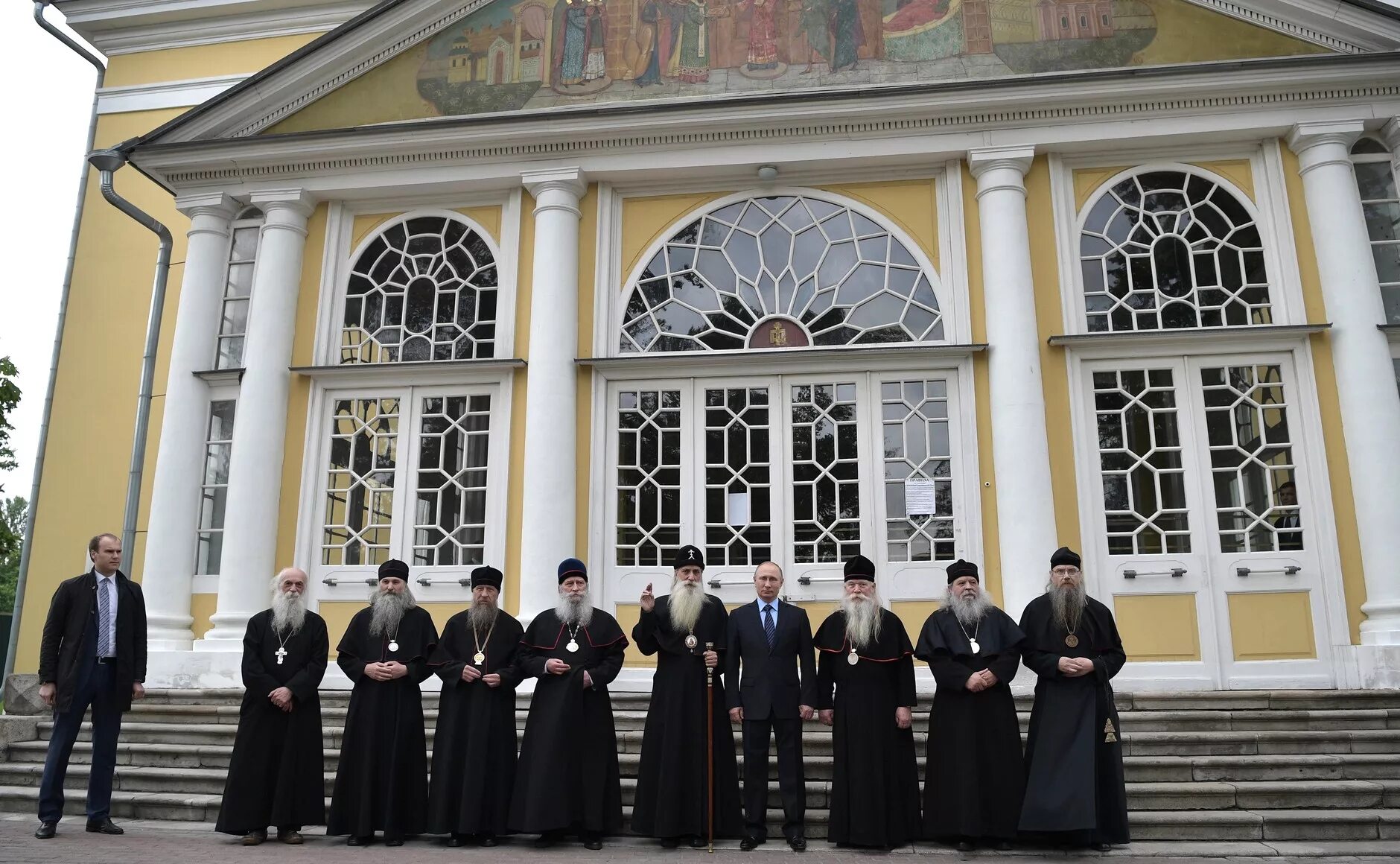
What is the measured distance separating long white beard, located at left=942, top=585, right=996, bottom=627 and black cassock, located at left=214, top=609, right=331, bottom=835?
4.01 meters

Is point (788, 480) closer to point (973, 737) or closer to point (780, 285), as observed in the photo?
point (780, 285)

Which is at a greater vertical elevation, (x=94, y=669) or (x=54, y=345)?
(x=54, y=345)

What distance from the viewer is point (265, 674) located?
6.96 meters

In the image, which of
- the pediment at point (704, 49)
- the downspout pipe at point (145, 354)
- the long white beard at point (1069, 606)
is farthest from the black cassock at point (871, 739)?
the downspout pipe at point (145, 354)

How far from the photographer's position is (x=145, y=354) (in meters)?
11.8

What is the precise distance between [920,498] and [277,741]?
537cm

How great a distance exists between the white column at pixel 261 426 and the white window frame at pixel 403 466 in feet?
0.91

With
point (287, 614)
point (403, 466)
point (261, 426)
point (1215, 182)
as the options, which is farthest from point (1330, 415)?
point (261, 426)

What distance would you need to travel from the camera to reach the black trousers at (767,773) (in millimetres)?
6527

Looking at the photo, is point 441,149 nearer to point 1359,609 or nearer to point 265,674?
point 265,674

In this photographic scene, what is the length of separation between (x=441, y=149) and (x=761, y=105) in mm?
3050

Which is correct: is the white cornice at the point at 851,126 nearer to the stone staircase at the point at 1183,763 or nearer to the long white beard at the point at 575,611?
the long white beard at the point at 575,611

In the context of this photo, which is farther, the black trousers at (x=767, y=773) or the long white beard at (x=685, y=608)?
the long white beard at (x=685, y=608)

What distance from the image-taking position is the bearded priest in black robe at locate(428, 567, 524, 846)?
22.1 ft
